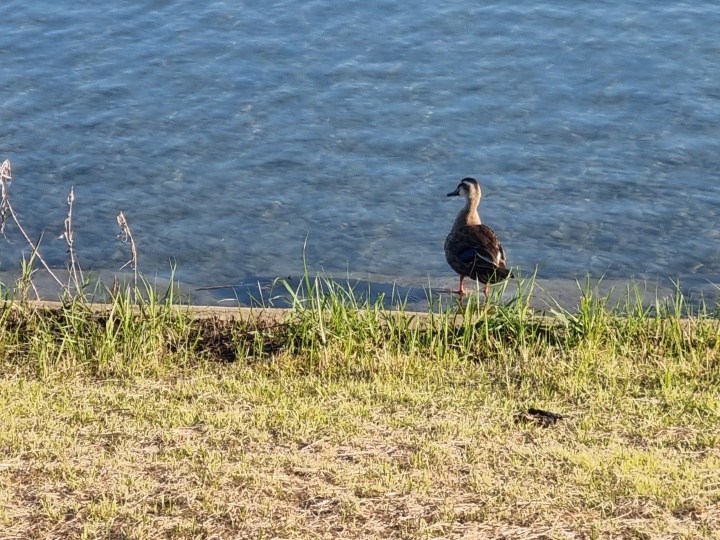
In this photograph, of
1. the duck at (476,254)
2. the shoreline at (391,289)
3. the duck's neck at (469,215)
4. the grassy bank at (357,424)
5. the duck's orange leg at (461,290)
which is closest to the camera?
the grassy bank at (357,424)

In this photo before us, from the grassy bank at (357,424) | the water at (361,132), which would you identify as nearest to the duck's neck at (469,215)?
the water at (361,132)

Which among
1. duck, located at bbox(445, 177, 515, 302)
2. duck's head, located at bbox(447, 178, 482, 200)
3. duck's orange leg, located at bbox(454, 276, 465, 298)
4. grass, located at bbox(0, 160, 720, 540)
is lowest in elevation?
duck's orange leg, located at bbox(454, 276, 465, 298)

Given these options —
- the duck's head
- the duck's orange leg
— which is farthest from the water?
the duck's head

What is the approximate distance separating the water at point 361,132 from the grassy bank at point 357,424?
9.60ft

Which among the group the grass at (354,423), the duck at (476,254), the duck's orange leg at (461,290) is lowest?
the duck's orange leg at (461,290)

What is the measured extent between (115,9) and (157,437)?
11.6 metres

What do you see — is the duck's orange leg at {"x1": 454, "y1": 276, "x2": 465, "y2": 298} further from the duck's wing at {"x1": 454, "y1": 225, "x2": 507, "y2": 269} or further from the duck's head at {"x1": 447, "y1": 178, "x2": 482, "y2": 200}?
the duck's head at {"x1": 447, "y1": 178, "x2": 482, "y2": 200}

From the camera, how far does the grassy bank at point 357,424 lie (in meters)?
4.52

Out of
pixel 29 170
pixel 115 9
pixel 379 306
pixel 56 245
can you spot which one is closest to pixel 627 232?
pixel 379 306

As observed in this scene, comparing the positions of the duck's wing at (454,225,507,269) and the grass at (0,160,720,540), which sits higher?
the grass at (0,160,720,540)

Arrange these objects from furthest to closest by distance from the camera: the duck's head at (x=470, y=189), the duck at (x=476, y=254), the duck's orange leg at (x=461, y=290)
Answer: the duck's head at (x=470, y=189) < the duck's orange leg at (x=461, y=290) < the duck at (x=476, y=254)

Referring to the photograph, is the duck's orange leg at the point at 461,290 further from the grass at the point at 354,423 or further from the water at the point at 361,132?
the grass at the point at 354,423

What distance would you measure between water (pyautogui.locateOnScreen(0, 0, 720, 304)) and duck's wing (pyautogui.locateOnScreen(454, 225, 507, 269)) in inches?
30.6

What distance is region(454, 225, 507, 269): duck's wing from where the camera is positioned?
861 cm
